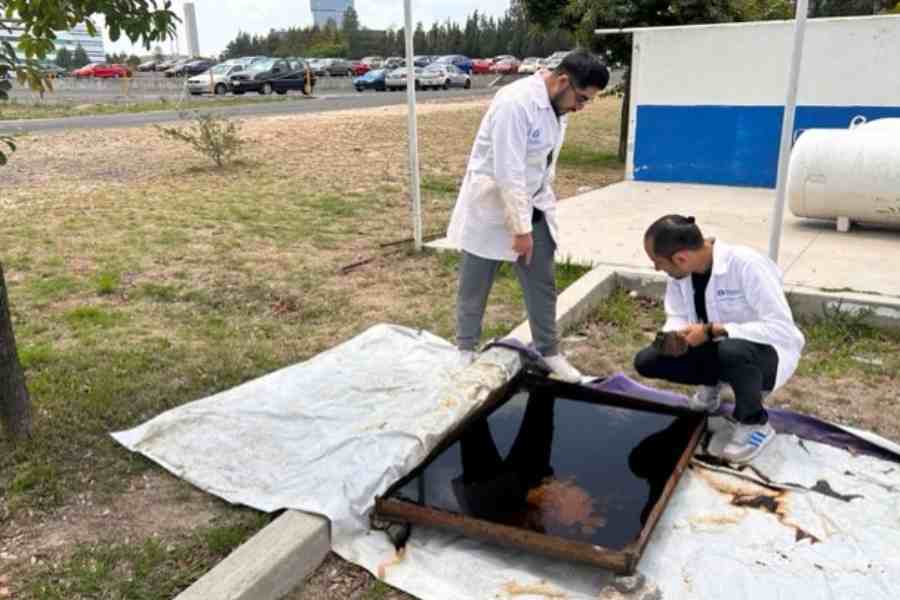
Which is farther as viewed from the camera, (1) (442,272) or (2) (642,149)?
(2) (642,149)

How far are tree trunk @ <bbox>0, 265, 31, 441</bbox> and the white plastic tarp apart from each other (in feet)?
1.18

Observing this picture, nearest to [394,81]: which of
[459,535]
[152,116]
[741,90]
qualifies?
[152,116]

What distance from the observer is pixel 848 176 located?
626cm

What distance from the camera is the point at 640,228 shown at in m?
6.83

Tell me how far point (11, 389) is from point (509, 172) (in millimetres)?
2157

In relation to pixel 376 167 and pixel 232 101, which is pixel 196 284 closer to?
pixel 376 167

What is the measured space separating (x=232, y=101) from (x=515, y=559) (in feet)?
80.2

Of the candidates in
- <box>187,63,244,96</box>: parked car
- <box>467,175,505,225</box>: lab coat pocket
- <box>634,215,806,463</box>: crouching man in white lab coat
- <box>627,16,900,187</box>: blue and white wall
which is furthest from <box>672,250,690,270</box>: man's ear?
<box>187,63,244,96</box>: parked car

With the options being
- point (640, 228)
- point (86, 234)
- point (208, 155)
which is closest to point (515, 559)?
point (640, 228)

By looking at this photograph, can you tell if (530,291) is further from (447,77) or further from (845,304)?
(447,77)

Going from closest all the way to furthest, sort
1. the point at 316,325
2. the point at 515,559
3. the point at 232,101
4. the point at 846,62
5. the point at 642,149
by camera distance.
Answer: the point at 515,559, the point at 316,325, the point at 846,62, the point at 642,149, the point at 232,101

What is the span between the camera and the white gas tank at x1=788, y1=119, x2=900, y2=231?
6148 mm

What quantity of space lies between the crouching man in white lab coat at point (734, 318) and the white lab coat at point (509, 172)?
69 cm

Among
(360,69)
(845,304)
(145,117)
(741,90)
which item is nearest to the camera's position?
(845,304)
